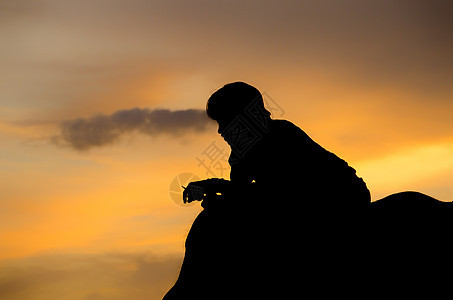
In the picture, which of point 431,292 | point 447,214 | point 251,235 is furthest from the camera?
point 251,235

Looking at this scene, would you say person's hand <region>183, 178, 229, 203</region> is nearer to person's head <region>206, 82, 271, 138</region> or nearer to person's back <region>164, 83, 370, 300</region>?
person's back <region>164, 83, 370, 300</region>

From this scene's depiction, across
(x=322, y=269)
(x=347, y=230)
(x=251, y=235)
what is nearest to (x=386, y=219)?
(x=347, y=230)

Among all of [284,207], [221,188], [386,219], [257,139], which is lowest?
[386,219]

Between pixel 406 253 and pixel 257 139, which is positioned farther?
pixel 257 139

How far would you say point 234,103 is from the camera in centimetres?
784

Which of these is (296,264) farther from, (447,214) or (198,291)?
(447,214)

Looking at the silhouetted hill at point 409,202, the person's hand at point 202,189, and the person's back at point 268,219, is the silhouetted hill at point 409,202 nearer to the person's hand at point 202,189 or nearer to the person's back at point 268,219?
the person's back at point 268,219

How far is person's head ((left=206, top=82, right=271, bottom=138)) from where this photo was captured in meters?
7.78

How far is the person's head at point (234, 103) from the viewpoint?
7.78m

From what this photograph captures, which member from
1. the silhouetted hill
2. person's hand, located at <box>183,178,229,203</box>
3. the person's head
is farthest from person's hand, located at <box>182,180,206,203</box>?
the silhouetted hill

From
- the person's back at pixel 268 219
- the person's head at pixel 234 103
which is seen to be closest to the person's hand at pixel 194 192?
the person's back at pixel 268 219

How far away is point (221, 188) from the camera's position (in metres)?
7.49

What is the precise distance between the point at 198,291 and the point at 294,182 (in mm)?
1813

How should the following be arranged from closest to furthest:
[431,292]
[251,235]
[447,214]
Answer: [431,292] → [447,214] → [251,235]
